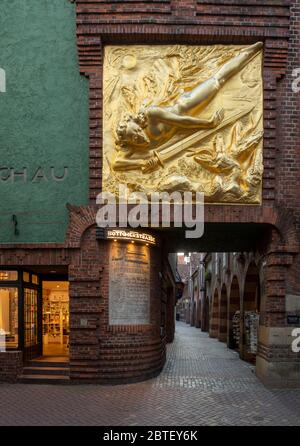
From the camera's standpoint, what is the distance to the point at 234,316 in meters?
22.1

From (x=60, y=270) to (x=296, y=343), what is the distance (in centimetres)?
685

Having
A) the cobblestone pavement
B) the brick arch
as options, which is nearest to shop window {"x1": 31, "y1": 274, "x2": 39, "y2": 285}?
the brick arch

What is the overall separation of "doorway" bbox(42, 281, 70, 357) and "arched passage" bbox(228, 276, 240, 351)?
338 inches

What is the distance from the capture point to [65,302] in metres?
15.4

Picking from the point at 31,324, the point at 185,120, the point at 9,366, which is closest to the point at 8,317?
the point at 31,324

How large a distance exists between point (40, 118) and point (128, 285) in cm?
509

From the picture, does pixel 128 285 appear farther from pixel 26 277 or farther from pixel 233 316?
pixel 233 316

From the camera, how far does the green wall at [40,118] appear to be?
500 inches

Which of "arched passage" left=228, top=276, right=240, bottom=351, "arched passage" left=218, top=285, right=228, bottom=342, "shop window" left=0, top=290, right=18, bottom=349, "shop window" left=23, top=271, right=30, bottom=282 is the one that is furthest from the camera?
"arched passage" left=218, top=285, right=228, bottom=342

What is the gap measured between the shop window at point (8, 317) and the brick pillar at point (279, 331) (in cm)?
684

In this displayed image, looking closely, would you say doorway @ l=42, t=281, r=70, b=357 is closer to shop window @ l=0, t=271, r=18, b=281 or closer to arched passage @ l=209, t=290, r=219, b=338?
shop window @ l=0, t=271, r=18, b=281

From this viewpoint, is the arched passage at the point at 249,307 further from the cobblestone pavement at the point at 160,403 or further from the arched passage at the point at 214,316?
the arched passage at the point at 214,316

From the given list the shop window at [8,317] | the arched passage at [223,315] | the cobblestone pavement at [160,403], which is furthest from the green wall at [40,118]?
the arched passage at [223,315]

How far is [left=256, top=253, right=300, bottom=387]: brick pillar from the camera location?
12.4m
